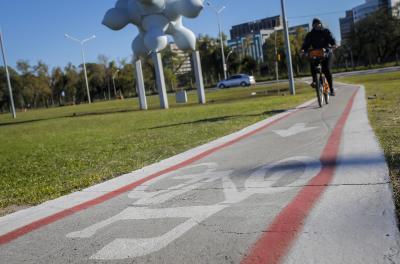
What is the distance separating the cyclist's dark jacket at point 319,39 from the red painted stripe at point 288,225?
24.7 feet

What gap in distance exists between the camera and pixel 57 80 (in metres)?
106

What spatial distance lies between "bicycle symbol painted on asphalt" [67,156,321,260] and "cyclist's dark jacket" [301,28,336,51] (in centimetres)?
699

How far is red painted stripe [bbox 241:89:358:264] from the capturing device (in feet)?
8.30

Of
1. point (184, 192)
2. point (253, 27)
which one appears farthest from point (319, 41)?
point (253, 27)

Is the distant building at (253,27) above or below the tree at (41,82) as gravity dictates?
above

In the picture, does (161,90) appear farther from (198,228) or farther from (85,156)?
(198,228)

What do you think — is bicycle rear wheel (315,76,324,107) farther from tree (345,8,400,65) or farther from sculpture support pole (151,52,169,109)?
tree (345,8,400,65)

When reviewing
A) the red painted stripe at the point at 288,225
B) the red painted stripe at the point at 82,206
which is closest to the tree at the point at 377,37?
the red painted stripe at the point at 82,206

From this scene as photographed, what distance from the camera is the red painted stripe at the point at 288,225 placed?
2531 mm

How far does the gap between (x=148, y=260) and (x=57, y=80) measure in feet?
360

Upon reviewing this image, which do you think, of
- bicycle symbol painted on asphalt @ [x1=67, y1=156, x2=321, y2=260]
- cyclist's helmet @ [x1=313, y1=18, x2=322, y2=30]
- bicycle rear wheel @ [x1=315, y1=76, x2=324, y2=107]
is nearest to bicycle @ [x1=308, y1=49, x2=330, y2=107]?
bicycle rear wheel @ [x1=315, y1=76, x2=324, y2=107]

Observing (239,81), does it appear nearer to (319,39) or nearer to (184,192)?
(319,39)

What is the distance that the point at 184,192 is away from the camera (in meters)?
4.24

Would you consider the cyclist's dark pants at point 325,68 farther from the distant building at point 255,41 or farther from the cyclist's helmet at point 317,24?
the distant building at point 255,41
